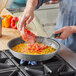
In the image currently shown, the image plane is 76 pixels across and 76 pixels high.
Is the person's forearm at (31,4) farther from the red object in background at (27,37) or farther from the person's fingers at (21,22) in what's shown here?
the red object in background at (27,37)

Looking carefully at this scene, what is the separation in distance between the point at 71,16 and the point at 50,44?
396 mm

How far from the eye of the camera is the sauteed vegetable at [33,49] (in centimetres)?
150

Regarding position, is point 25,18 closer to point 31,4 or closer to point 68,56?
point 31,4

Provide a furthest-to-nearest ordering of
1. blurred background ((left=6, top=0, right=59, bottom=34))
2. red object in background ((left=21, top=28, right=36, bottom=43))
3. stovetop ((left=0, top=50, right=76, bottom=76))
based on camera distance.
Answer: blurred background ((left=6, top=0, right=59, bottom=34)), red object in background ((left=21, top=28, right=36, bottom=43)), stovetop ((left=0, top=50, right=76, bottom=76))

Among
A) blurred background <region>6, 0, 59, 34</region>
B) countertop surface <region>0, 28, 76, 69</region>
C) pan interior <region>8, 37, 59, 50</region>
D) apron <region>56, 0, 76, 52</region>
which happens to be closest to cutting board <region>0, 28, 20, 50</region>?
countertop surface <region>0, 28, 76, 69</region>

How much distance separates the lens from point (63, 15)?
6.45 feet

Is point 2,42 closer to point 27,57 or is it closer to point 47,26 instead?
point 27,57

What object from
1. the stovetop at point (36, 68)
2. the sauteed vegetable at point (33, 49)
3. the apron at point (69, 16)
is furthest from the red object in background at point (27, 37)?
the apron at point (69, 16)

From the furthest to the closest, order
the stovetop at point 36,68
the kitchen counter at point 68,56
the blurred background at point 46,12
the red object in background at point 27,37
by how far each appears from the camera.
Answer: the blurred background at point 46,12, the red object in background at point 27,37, the kitchen counter at point 68,56, the stovetop at point 36,68

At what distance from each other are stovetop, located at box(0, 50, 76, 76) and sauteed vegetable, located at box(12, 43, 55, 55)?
0.07m

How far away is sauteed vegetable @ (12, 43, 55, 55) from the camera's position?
1500 mm

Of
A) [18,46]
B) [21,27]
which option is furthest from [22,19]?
[18,46]

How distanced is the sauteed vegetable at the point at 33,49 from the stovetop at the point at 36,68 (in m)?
0.07

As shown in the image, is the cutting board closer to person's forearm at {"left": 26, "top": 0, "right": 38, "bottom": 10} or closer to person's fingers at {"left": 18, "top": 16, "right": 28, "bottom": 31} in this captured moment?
person's fingers at {"left": 18, "top": 16, "right": 28, "bottom": 31}
